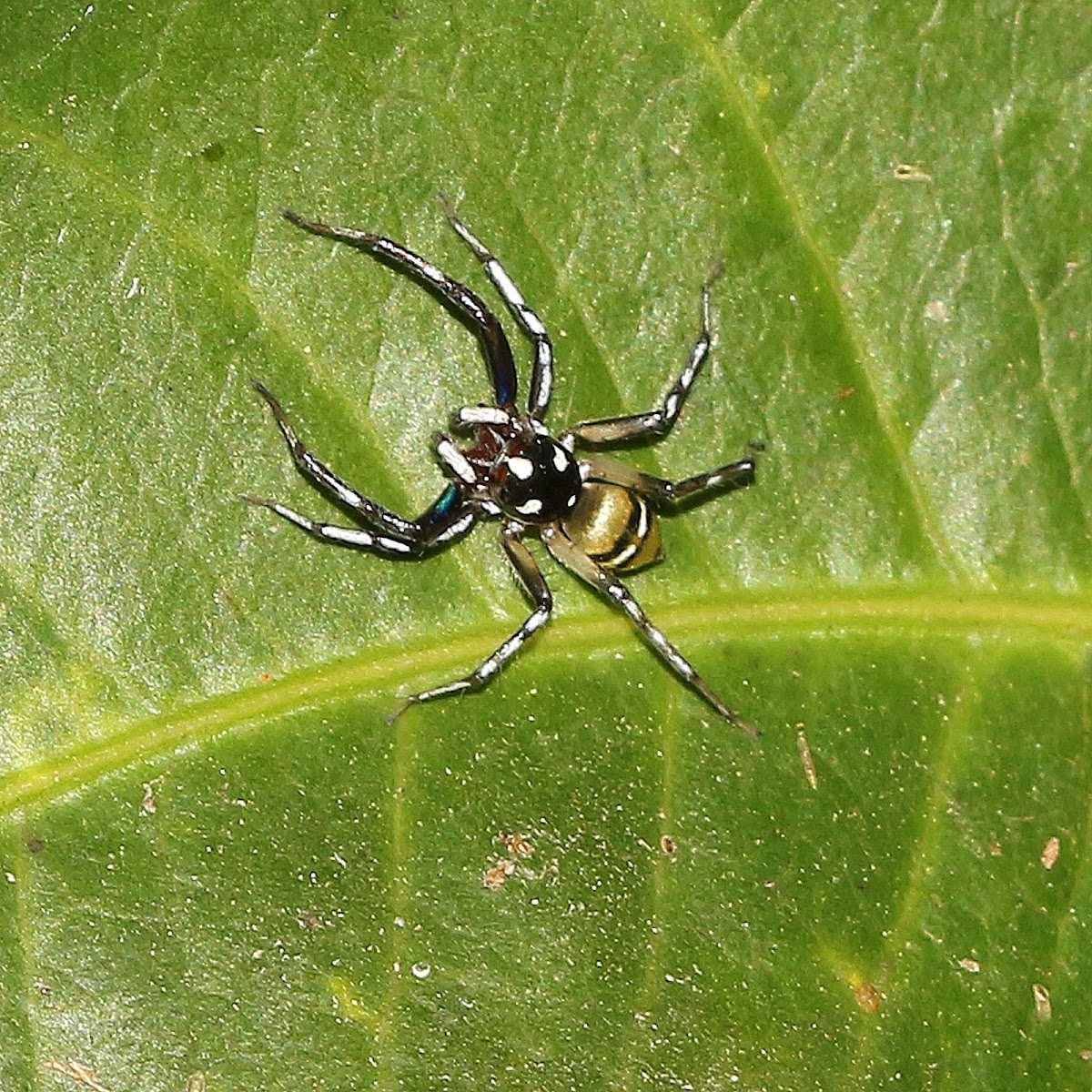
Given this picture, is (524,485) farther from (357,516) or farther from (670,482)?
(357,516)

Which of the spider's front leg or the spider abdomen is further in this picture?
the spider abdomen

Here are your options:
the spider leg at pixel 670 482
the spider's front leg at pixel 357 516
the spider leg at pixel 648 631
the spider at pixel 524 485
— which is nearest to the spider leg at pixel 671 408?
the spider at pixel 524 485

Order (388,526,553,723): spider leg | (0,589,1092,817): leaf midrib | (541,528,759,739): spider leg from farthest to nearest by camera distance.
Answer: (541,528,759,739): spider leg
(388,526,553,723): spider leg
(0,589,1092,817): leaf midrib

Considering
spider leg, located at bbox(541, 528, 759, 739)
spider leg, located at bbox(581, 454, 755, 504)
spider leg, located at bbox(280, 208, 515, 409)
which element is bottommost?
spider leg, located at bbox(541, 528, 759, 739)

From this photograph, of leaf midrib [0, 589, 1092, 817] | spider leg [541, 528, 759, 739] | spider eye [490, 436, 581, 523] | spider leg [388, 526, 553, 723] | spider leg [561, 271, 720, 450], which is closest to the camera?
leaf midrib [0, 589, 1092, 817]

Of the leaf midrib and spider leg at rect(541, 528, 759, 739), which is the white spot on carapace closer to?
spider leg at rect(541, 528, 759, 739)

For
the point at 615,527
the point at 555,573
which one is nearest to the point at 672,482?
the point at 615,527

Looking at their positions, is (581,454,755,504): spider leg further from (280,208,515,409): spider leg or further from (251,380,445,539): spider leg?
(251,380,445,539): spider leg

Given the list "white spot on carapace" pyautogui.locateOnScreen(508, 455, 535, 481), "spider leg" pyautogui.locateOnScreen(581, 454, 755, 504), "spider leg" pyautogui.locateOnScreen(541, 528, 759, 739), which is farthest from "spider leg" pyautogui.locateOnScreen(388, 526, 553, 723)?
"spider leg" pyautogui.locateOnScreen(581, 454, 755, 504)

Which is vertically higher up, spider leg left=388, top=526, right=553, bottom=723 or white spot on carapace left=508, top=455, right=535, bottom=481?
white spot on carapace left=508, top=455, right=535, bottom=481
